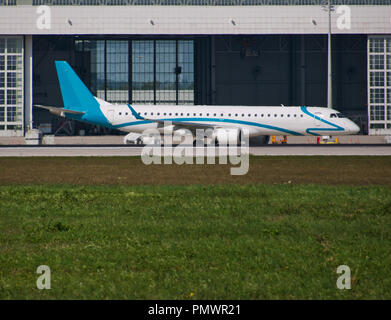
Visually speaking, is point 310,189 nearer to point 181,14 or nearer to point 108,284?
point 108,284

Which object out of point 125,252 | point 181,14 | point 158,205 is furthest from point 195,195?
point 181,14

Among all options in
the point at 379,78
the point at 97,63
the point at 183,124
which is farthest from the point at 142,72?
the point at 183,124

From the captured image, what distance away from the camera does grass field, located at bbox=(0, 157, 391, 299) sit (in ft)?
33.5

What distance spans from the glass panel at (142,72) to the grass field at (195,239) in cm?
6879

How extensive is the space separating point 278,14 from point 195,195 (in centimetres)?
5671

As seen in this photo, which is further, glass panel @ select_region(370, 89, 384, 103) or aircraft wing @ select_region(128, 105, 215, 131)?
glass panel @ select_region(370, 89, 384, 103)

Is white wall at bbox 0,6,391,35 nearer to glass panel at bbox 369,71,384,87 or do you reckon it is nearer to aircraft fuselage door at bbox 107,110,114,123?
glass panel at bbox 369,71,384,87

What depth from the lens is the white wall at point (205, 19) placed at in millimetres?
73500

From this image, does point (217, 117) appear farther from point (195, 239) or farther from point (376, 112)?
point (195, 239)

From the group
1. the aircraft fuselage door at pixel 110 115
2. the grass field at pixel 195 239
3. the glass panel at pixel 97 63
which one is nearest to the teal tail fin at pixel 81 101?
the aircraft fuselage door at pixel 110 115

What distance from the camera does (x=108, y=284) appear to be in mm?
10312

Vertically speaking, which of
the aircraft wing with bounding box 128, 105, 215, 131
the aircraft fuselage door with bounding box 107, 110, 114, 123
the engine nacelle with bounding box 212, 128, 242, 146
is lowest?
the engine nacelle with bounding box 212, 128, 242, 146

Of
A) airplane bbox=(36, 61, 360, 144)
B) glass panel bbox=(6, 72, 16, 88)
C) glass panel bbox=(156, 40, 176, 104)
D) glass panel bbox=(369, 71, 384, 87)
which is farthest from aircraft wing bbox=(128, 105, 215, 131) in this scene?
glass panel bbox=(156, 40, 176, 104)

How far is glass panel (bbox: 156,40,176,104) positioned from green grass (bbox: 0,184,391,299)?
7364cm
